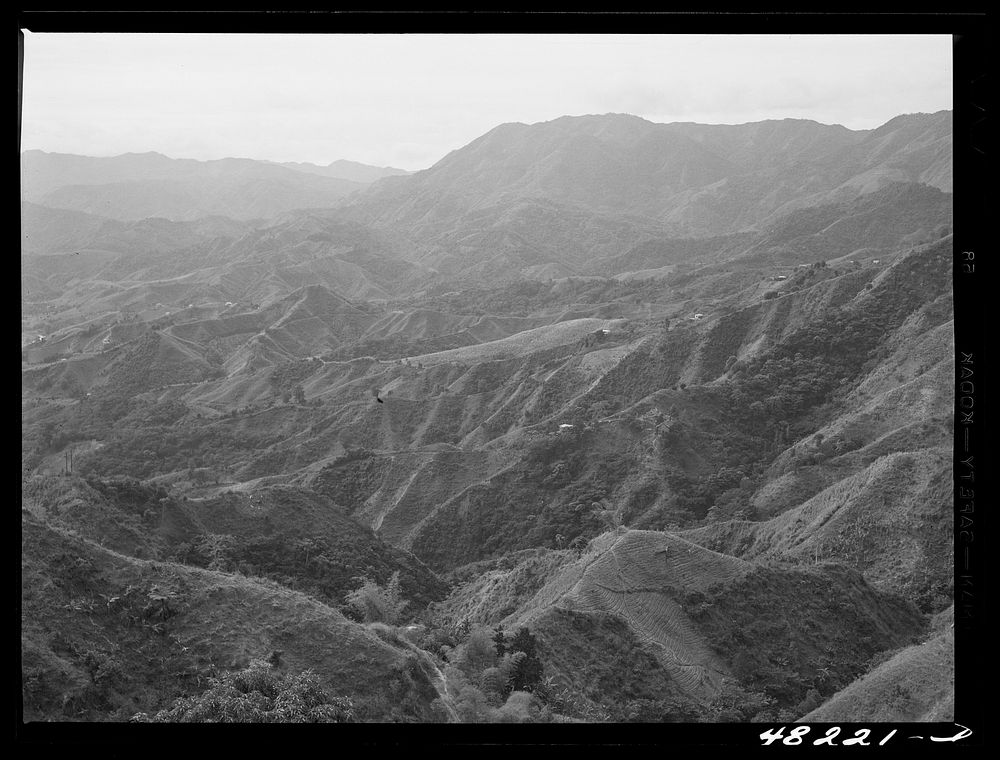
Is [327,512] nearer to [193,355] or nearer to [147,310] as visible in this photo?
[193,355]

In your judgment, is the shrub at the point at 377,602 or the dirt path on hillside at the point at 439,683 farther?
the shrub at the point at 377,602

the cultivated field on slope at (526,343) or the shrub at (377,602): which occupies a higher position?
the cultivated field on slope at (526,343)

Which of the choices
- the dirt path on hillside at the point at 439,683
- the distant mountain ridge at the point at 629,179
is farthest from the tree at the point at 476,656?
the distant mountain ridge at the point at 629,179

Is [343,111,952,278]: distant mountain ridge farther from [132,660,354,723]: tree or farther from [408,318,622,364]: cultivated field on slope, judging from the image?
[132,660,354,723]: tree

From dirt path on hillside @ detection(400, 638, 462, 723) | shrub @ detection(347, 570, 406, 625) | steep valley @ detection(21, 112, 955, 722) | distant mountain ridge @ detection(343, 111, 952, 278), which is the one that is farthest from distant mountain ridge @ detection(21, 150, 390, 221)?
dirt path on hillside @ detection(400, 638, 462, 723)

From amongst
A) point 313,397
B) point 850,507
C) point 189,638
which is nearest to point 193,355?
point 313,397

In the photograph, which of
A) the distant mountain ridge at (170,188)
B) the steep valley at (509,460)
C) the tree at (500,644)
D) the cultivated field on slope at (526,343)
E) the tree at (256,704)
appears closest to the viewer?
the tree at (256,704)
